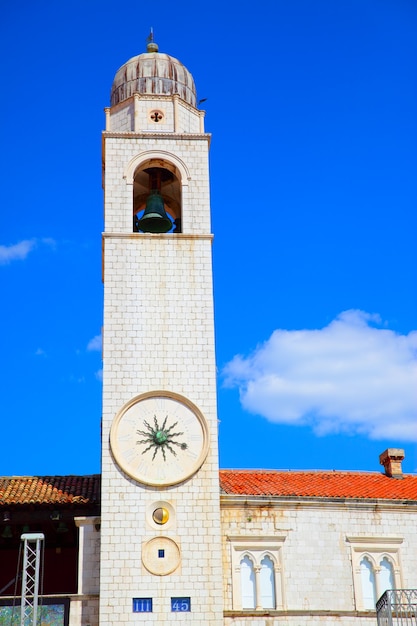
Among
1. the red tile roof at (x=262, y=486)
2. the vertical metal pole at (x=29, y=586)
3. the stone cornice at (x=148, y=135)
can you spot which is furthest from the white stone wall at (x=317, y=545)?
the stone cornice at (x=148, y=135)

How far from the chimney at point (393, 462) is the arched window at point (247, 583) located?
6989mm

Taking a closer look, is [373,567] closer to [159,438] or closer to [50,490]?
[159,438]

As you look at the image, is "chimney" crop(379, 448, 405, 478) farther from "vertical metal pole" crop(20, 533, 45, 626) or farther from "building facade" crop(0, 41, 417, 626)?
"vertical metal pole" crop(20, 533, 45, 626)

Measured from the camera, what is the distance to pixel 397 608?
2395 cm

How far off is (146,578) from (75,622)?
2.14 metres

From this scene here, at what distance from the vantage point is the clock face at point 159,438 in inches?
994

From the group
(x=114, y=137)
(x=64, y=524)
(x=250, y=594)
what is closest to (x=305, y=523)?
(x=250, y=594)

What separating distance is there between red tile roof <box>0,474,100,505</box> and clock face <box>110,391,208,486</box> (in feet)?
5.40

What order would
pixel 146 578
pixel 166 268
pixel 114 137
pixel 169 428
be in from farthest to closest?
1. pixel 114 137
2. pixel 166 268
3. pixel 169 428
4. pixel 146 578

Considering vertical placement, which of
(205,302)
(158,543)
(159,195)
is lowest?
(158,543)

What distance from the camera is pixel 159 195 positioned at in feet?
97.1

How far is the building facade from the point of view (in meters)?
24.3

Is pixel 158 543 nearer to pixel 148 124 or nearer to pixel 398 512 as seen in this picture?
pixel 398 512

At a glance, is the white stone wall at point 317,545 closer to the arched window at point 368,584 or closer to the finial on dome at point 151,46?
the arched window at point 368,584
